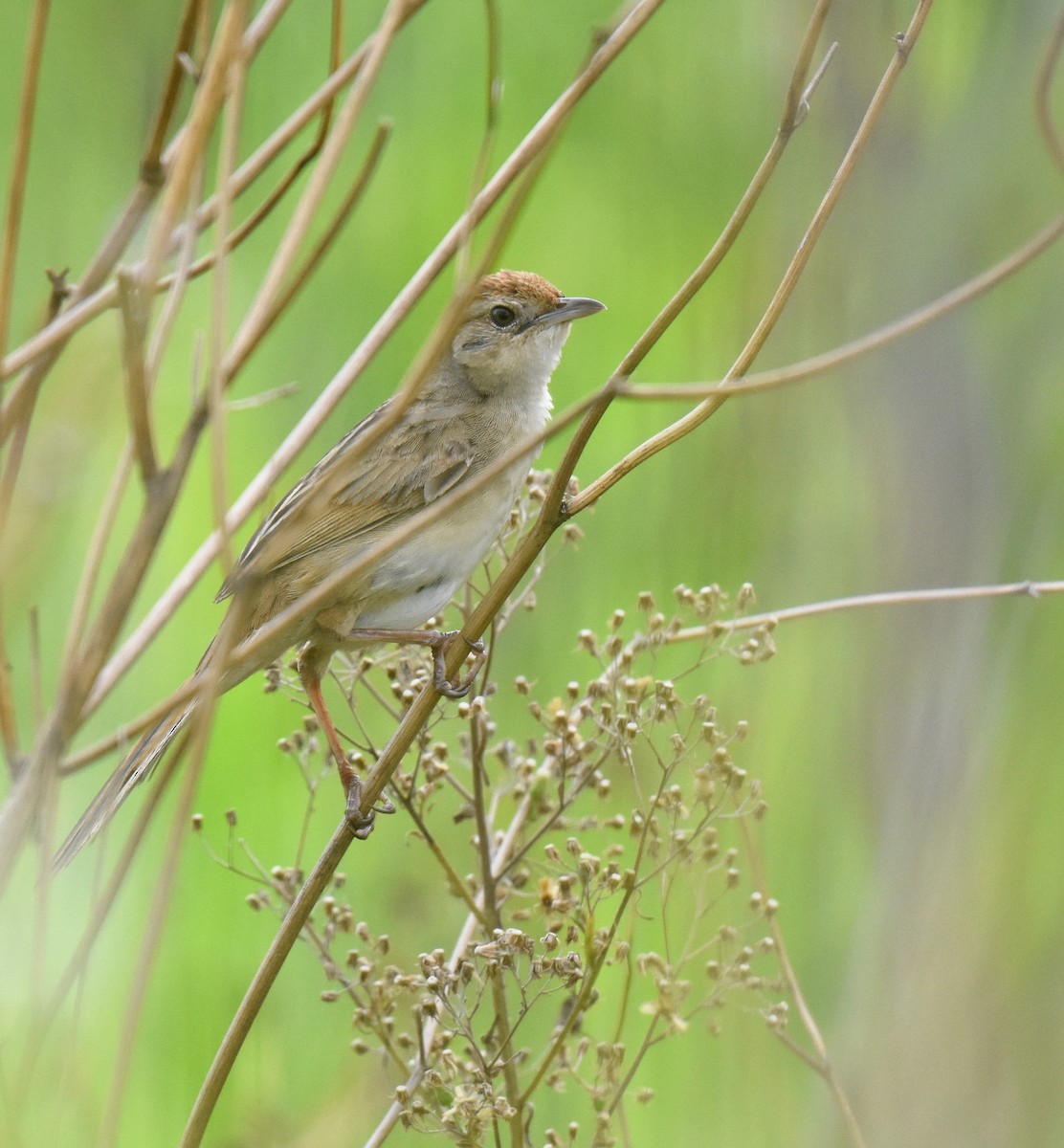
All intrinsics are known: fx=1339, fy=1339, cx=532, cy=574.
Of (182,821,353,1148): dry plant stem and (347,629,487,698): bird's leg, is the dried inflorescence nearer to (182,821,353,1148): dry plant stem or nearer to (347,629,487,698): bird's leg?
(347,629,487,698): bird's leg

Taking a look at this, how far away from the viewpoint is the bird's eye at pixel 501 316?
146 inches

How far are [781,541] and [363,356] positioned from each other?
8.23 feet

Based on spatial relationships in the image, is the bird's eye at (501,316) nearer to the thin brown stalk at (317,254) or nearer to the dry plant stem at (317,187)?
the thin brown stalk at (317,254)

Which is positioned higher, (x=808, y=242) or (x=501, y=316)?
(x=501, y=316)

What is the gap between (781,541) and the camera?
3771 millimetres

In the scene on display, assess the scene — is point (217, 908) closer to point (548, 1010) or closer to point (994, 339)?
point (548, 1010)

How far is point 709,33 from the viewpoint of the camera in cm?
432

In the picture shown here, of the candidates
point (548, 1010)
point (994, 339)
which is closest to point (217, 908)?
point (548, 1010)

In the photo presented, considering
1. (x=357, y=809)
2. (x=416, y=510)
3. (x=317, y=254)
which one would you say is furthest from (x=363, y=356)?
(x=416, y=510)

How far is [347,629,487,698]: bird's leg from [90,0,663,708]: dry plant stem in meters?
0.66

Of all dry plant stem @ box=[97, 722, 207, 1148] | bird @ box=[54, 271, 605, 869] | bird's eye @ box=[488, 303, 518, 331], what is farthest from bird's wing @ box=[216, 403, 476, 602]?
dry plant stem @ box=[97, 722, 207, 1148]

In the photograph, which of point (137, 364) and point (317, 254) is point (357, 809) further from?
point (137, 364)

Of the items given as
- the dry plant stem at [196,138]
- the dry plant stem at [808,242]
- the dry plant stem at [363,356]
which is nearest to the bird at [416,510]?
the dry plant stem at [808,242]

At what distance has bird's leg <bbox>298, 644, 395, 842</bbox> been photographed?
2.12m
